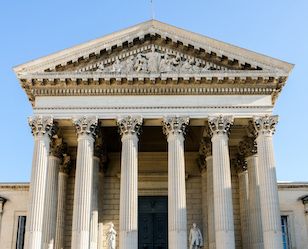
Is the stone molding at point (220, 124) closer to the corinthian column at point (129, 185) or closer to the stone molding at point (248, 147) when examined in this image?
the stone molding at point (248, 147)

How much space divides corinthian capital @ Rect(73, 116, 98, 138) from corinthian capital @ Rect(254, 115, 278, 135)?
8847mm

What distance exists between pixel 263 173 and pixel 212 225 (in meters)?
4.54

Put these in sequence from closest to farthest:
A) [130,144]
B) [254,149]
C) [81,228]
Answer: [81,228]
[130,144]
[254,149]

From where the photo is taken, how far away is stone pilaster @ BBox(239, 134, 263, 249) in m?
29.5

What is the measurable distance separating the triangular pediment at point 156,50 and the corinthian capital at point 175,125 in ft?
11.2

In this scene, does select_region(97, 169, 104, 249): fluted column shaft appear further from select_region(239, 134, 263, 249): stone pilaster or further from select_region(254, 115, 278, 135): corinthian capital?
select_region(254, 115, 278, 135): corinthian capital

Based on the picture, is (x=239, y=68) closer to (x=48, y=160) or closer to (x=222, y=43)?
(x=222, y=43)

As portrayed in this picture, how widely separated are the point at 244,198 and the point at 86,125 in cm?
1070

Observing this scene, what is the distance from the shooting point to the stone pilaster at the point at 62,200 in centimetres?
3097

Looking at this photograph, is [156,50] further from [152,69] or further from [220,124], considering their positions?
[220,124]

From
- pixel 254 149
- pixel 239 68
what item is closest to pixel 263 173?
pixel 254 149

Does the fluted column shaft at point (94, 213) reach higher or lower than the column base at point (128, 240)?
higher

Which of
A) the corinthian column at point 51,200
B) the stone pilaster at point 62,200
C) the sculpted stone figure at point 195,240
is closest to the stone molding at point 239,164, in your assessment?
the sculpted stone figure at point 195,240

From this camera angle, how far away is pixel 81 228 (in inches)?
1041
